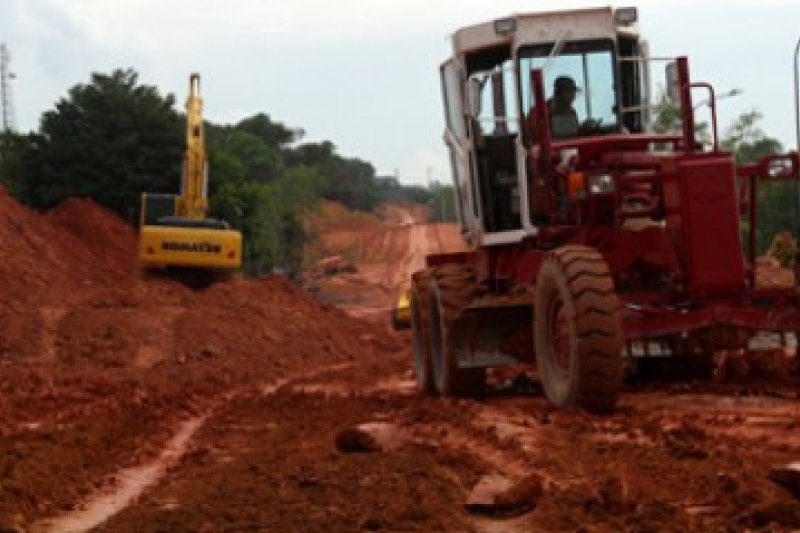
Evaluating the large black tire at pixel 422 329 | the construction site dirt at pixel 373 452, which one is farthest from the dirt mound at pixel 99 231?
the large black tire at pixel 422 329

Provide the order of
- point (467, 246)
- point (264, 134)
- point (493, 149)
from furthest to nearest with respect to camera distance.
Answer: point (264, 134)
point (467, 246)
point (493, 149)

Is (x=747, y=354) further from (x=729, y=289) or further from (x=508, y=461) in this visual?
(x=508, y=461)

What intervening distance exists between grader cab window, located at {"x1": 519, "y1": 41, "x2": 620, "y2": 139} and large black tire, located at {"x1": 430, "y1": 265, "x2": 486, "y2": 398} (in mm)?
2005

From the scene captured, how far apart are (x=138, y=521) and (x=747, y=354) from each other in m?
7.97

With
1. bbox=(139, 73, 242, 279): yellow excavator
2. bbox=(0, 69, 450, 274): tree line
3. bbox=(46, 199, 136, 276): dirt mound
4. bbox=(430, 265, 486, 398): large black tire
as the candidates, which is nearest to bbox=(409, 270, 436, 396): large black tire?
bbox=(430, 265, 486, 398): large black tire

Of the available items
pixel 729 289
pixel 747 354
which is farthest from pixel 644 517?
pixel 747 354

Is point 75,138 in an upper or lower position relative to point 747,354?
upper

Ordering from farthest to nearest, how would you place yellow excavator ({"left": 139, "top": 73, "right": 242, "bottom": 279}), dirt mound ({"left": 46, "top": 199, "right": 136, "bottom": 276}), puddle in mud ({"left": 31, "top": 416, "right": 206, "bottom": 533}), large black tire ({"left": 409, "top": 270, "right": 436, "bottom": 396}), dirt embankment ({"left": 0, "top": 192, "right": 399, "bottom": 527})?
dirt mound ({"left": 46, "top": 199, "right": 136, "bottom": 276}) → yellow excavator ({"left": 139, "top": 73, "right": 242, "bottom": 279}) → large black tire ({"left": 409, "top": 270, "right": 436, "bottom": 396}) → dirt embankment ({"left": 0, "top": 192, "right": 399, "bottom": 527}) → puddle in mud ({"left": 31, "top": 416, "right": 206, "bottom": 533})

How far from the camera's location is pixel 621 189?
39.2 feet

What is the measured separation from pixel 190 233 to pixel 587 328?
2379 cm

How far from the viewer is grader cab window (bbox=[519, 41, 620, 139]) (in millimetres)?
13594

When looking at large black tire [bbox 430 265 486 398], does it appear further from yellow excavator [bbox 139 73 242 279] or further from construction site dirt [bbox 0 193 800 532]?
yellow excavator [bbox 139 73 242 279]

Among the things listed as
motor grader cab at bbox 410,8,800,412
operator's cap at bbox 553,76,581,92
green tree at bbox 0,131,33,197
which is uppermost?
green tree at bbox 0,131,33,197

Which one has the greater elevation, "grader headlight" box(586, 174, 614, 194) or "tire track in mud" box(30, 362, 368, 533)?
"grader headlight" box(586, 174, 614, 194)
